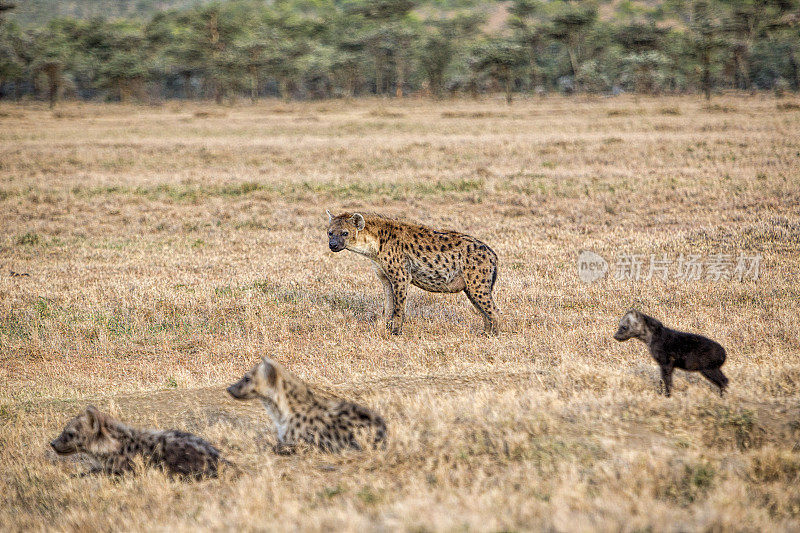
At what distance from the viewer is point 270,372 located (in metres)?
5.95

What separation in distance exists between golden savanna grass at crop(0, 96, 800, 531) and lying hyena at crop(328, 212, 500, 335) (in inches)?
19.3

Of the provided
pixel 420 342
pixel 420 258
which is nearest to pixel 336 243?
pixel 420 258

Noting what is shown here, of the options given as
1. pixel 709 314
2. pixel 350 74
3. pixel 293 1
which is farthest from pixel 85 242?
pixel 293 1

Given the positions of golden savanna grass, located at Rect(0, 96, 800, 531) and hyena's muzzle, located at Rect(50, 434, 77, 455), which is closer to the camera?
golden savanna grass, located at Rect(0, 96, 800, 531)

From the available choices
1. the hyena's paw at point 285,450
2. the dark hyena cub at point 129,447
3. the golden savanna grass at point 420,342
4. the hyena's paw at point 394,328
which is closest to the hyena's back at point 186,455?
the dark hyena cub at point 129,447

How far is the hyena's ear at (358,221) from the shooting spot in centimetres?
950

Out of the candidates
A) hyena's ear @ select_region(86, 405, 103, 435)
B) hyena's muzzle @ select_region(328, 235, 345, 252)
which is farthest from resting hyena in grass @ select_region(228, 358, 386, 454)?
hyena's muzzle @ select_region(328, 235, 345, 252)

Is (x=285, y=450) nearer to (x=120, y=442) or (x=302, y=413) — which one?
(x=302, y=413)

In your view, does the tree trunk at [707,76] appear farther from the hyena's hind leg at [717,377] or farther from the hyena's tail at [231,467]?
the hyena's tail at [231,467]

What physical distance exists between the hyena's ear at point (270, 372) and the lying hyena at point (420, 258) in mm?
3596

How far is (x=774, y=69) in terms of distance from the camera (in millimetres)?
69125
